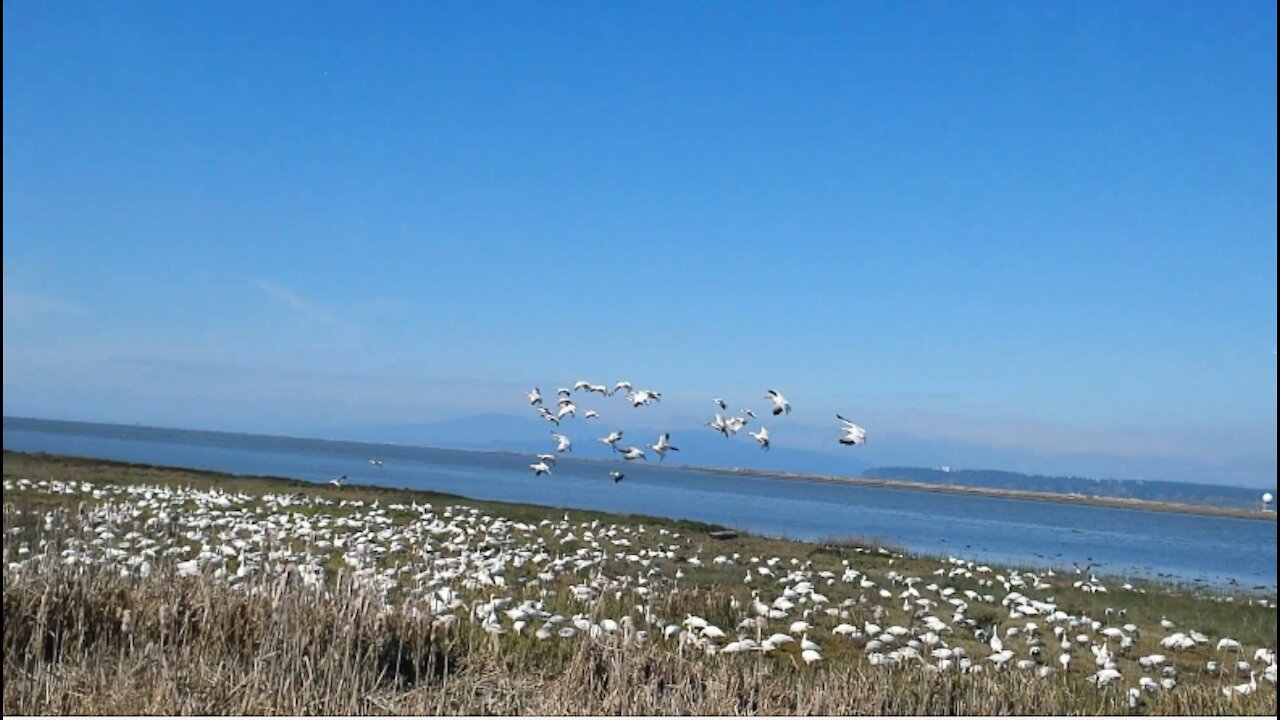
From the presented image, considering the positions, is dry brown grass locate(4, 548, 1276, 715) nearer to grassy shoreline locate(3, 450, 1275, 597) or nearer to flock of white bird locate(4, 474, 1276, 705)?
flock of white bird locate(4, 474, 1276, 705)

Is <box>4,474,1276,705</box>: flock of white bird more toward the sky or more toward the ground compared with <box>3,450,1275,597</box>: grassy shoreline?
more toward the sky

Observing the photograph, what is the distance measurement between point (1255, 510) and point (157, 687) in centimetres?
14221

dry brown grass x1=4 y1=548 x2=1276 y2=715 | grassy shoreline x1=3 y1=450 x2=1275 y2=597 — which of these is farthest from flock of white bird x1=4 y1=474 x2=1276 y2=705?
grassy shoreline x1=3 y1=450 x2=1275 y2=597

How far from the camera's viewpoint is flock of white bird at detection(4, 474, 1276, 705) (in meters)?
9.71

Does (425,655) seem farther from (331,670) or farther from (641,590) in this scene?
(641,590)

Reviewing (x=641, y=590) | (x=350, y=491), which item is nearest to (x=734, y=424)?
(x=641, y=590)

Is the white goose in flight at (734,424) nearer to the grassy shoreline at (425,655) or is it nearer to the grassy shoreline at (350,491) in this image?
the grassy shoreline at (425,655)

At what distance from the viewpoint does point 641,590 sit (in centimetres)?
Result: 1362

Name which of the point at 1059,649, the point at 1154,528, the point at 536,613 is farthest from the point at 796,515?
the point at 536,613

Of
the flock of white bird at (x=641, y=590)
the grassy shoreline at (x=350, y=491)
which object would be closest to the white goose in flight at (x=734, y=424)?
the flock of white bird at (x=641, y=590)

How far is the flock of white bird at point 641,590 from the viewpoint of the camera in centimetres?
971

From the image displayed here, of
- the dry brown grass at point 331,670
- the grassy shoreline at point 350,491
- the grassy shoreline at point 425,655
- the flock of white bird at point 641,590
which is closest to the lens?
the dry brown grass at point 331,670

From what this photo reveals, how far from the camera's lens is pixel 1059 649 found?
13.4 meters

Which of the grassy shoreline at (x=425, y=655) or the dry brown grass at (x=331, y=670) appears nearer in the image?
the dry brown grass at (x=331, y=670)
